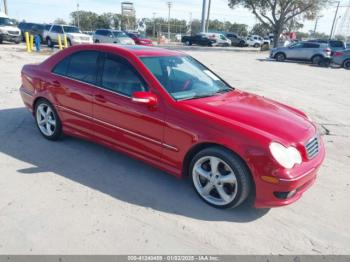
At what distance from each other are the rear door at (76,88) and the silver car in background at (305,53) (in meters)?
21.6

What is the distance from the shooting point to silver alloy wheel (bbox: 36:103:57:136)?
15.5ft

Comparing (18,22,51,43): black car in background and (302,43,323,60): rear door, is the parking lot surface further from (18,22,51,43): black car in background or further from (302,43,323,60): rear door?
(18,22,51,43): black car in background

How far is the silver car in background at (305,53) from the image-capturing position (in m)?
22.0

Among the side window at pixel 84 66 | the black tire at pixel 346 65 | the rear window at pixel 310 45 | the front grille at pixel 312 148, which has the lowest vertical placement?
the black tire at pixel 346 65

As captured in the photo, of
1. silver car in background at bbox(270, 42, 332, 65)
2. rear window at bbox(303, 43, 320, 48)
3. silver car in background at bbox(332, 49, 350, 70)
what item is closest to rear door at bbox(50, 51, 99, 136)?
silver car in background at bbox(332, 49, 350, 70)

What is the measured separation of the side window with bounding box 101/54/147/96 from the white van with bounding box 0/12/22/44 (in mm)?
23708

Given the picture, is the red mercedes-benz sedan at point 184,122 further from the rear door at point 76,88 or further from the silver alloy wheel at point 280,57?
the silver alloy wheel at point 280,57

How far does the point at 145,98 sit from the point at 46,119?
2239 millimetres

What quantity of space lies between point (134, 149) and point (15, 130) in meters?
2.70

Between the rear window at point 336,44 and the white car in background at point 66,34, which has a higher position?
the rear window at point 336,44

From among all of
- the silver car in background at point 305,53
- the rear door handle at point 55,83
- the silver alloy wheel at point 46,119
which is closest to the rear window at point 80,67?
the rear door handle at point 55,83

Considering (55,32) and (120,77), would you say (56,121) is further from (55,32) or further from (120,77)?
(55,32)

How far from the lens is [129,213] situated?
10.3 feet

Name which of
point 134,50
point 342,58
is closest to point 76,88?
point 134,50
